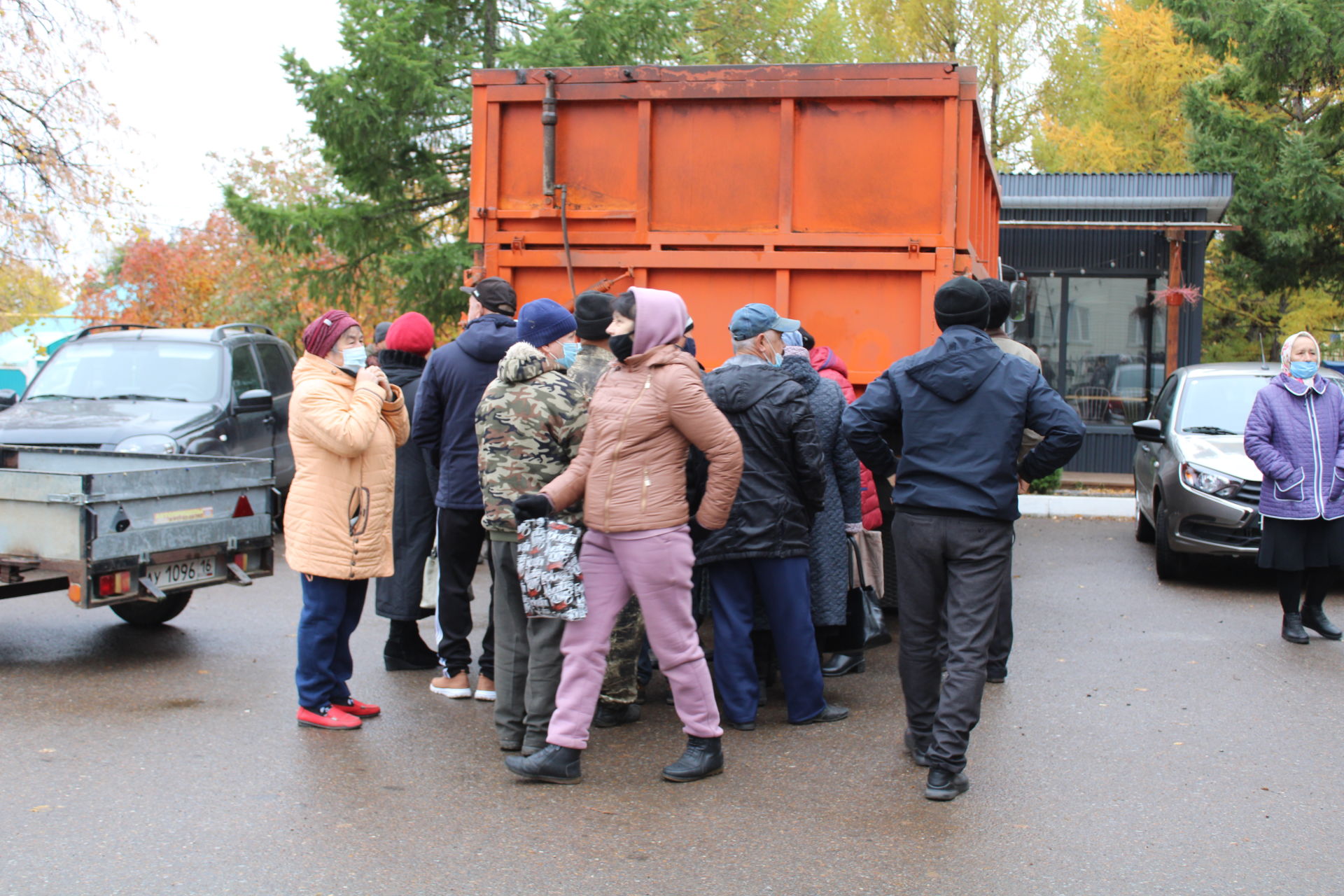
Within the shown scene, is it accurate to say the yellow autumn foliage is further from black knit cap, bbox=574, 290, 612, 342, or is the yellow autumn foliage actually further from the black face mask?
the black face mask

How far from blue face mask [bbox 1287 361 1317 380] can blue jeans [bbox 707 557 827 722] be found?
3683mm

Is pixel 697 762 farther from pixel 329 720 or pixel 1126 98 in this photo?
pixel 1126 98

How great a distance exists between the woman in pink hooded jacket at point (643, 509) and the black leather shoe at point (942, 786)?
815 millimetres

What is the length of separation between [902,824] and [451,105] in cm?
1386

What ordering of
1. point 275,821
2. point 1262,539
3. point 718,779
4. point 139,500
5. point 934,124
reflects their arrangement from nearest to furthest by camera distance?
point 275,821 < point 718,779 < point 139,500 < point 934,124 < point 1262,539

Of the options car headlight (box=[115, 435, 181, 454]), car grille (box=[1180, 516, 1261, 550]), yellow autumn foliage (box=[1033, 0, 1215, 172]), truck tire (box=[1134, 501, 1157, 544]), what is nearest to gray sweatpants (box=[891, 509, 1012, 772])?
car grille (box=[1180, 516, 1261, 550])

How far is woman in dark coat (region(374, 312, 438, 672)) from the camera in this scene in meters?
6.36

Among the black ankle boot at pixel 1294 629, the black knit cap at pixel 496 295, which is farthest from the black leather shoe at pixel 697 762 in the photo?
the black ankle boot at pixel 1294 629

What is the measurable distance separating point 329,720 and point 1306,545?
5545 millimetres

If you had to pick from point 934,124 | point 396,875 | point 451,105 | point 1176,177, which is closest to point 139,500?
point 396,875

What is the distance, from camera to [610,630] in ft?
15.7

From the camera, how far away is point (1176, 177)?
16.0 m

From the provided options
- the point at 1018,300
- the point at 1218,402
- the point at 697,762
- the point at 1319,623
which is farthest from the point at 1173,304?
the point at 697,762

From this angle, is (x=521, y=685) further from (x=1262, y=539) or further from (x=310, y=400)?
(x=1262, y=539)
